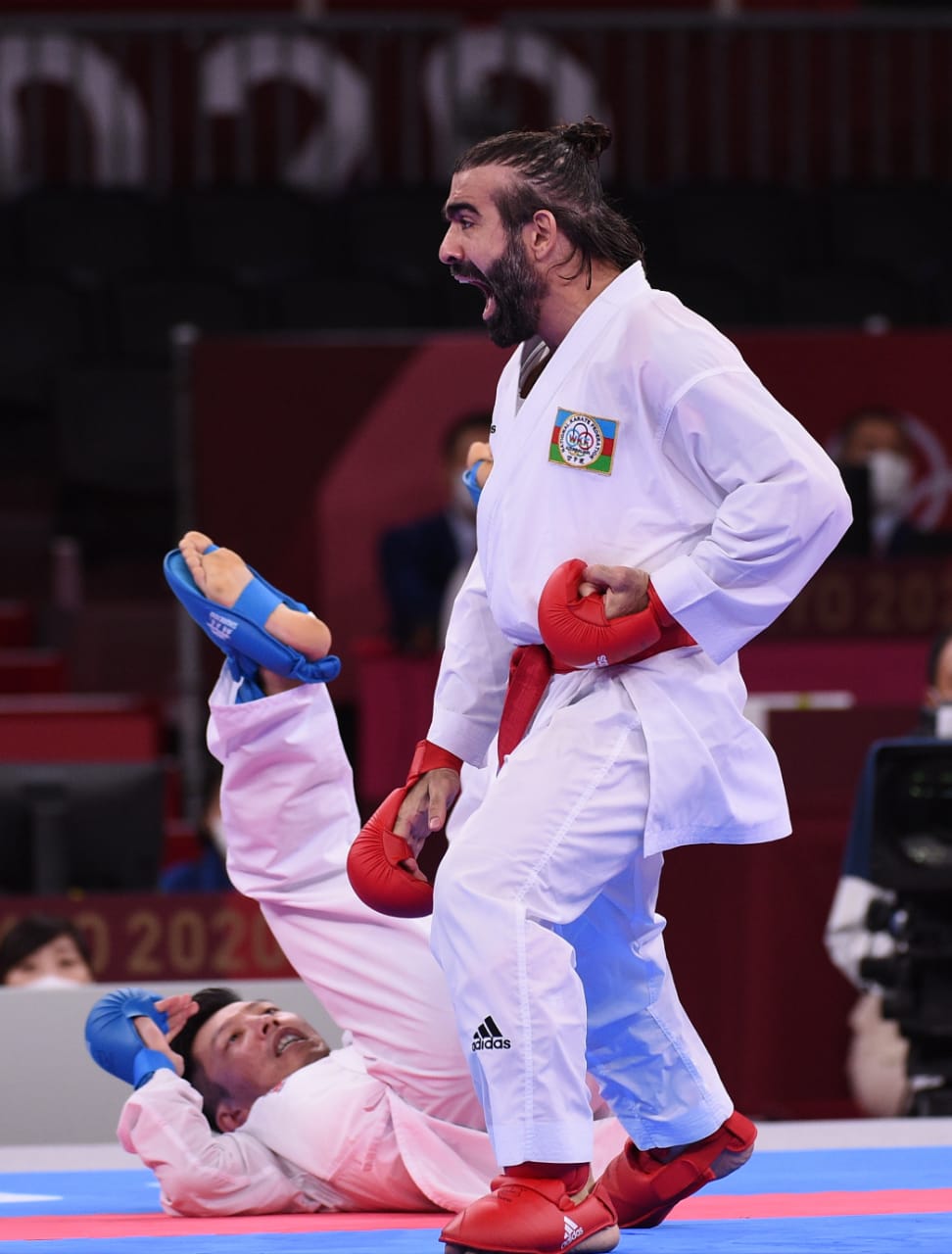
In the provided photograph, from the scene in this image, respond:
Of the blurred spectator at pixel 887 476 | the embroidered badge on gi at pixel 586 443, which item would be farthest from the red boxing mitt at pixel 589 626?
the blurred spectator at pixel 887 476

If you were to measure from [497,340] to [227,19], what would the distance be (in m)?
7.30

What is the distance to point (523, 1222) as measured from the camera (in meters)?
2.61

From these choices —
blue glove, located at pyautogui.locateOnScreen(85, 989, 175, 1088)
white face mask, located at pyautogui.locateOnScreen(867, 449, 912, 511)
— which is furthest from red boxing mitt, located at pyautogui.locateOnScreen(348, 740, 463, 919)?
white face mask, located at pyautogui.locateOnScreen(867, 449, 912, 511)

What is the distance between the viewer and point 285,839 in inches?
143

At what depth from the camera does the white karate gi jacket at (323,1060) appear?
3.38 metres

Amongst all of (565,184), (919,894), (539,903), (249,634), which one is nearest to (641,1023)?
(539,903)

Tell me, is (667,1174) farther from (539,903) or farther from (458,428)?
(458,428)

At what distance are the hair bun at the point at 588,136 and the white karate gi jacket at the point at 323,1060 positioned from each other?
1068 millimetres

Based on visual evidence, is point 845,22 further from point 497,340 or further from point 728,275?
point 497,340

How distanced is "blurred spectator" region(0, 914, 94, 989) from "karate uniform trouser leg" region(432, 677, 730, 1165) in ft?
7.67

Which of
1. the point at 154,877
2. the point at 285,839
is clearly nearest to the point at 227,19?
the point at 154,877

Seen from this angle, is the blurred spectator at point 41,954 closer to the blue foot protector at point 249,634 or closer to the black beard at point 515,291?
the blue foot protector at point 249,634

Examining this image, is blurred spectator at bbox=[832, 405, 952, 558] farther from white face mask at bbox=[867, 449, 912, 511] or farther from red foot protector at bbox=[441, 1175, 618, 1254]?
red foot protector at bbox=[441, 1175, 618, 1254]

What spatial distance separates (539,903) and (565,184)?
98cm
